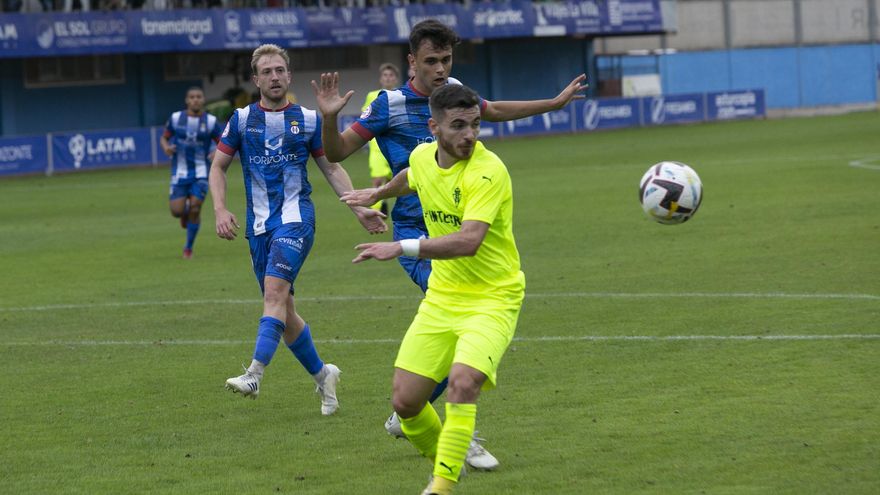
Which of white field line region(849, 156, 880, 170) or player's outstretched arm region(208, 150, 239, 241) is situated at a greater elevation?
player's outstretched arm region(208, 150, 239, 241)

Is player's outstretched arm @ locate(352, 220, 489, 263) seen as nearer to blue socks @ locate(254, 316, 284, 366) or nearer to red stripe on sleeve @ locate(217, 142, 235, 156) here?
blue socks @ locate(254, 316, 284, 366)

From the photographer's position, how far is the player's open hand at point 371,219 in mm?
8172

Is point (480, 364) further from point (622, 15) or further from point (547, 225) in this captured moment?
point (622, 15)

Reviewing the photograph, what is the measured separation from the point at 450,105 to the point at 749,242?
1153 centimetres

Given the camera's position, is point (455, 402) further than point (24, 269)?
No

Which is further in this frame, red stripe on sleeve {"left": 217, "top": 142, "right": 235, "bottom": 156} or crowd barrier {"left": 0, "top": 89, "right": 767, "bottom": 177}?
crowd barrier {"left": 0, "top": 89, "right": 767, "bottom": 177}

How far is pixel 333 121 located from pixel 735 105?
1959 inches

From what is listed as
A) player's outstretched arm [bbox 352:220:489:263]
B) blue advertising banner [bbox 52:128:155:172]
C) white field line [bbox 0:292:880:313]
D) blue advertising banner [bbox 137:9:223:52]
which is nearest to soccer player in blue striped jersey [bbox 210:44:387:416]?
player's outstretched arm [bbox 352:220:489:263]

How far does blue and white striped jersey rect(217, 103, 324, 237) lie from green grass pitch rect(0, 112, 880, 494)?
4.26 feet

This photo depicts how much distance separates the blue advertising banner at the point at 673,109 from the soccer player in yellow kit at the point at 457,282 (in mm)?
47192

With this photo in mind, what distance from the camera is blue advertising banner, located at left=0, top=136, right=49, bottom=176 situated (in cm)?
3812

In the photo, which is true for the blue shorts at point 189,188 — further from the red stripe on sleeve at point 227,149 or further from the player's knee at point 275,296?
the player's knee at point 275,296

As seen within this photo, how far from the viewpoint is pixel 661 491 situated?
6680 mm

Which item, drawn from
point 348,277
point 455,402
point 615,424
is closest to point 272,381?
point 615,424
